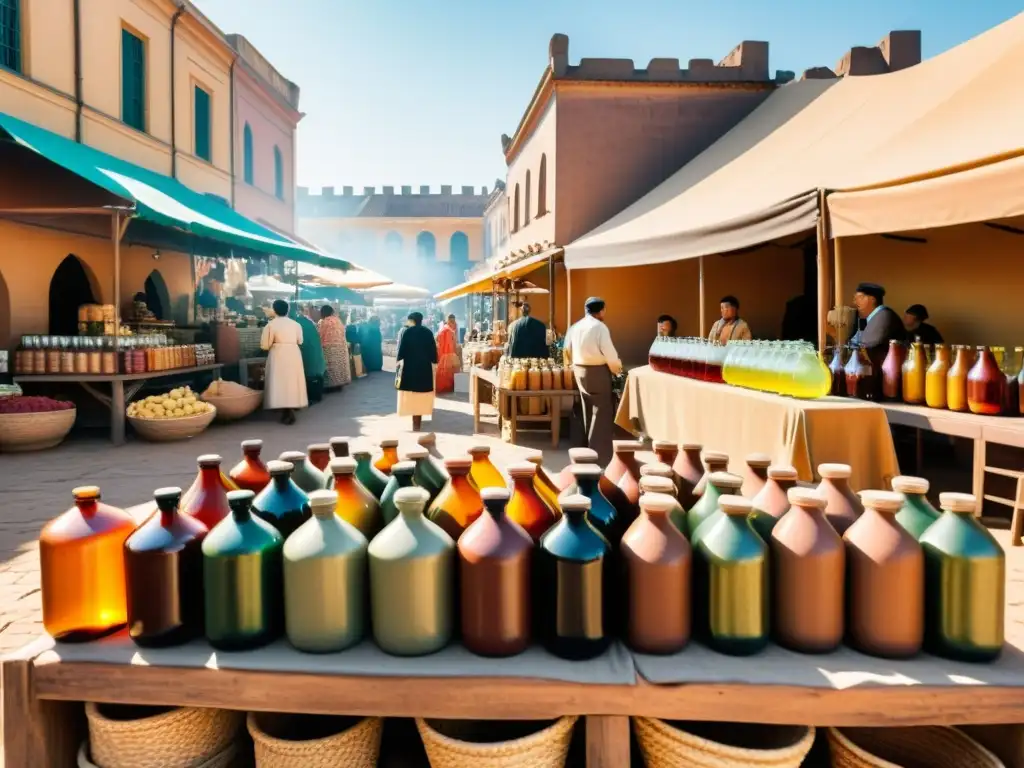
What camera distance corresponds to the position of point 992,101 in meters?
5.23

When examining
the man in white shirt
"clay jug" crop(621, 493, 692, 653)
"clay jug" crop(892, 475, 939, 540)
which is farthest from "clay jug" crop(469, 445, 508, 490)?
the man in white shirt

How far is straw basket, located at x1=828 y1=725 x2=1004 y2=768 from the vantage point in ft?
5.56

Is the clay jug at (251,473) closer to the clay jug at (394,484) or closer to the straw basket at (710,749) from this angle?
the clay jug at (394,484)

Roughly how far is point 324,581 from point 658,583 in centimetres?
79

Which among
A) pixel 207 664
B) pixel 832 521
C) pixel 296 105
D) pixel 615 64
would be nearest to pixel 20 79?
pixel 615 64

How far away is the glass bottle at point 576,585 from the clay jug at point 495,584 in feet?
0.19

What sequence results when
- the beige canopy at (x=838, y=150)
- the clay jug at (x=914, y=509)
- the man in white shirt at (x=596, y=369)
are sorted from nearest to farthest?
the clay jug at (x=914, y=509) < the beige canopy at (x=838, y=150) < the man in white shirt at (x=596, y=369)

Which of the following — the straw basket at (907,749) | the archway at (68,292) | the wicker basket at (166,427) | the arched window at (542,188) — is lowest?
the straw basket at (907,749)

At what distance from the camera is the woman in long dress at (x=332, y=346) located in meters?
14.4

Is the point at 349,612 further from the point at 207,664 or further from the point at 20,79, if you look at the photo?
the point at 20,79

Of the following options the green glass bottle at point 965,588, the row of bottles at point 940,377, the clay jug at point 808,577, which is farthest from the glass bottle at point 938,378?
the clay jug at point 808,577

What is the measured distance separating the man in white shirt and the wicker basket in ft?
15.2

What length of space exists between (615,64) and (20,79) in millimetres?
8951

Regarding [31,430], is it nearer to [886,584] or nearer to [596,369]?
[596,369]
